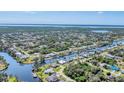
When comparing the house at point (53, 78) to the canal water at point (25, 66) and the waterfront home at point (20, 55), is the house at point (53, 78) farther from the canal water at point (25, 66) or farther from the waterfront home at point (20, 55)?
the waterfront home at point (20, 55)

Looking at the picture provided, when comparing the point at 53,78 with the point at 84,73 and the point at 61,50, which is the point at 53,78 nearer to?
the point at 84,73

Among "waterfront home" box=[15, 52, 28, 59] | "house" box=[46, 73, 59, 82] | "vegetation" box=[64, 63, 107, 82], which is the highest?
"waterfront home" box=[15, 52, 28, 59]

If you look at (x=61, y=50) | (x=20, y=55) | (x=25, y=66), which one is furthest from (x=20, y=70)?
(x=61, y=50)

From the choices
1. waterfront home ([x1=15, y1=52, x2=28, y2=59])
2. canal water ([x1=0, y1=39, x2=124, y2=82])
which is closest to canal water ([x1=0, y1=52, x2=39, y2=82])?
canal water ([x1=0, y1=39, x2=124, y2=82])

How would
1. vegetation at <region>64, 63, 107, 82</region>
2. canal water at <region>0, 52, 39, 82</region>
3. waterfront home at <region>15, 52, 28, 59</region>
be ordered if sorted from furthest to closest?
1. waterfront home at <region>15, 52, 28, 59</region>
2. canal water at <region>0, 52, 39, 82</region>
3. vegetation at <region>64, 63, 107, 82</region>

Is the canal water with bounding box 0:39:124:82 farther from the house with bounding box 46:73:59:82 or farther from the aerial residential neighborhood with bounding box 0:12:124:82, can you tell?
the house with bounding box 46:73:59:82

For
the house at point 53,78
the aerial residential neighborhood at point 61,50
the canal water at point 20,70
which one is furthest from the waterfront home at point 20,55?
the house at point 53,78

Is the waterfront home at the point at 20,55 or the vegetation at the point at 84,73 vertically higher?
the waterfront home at the point at 20,55
